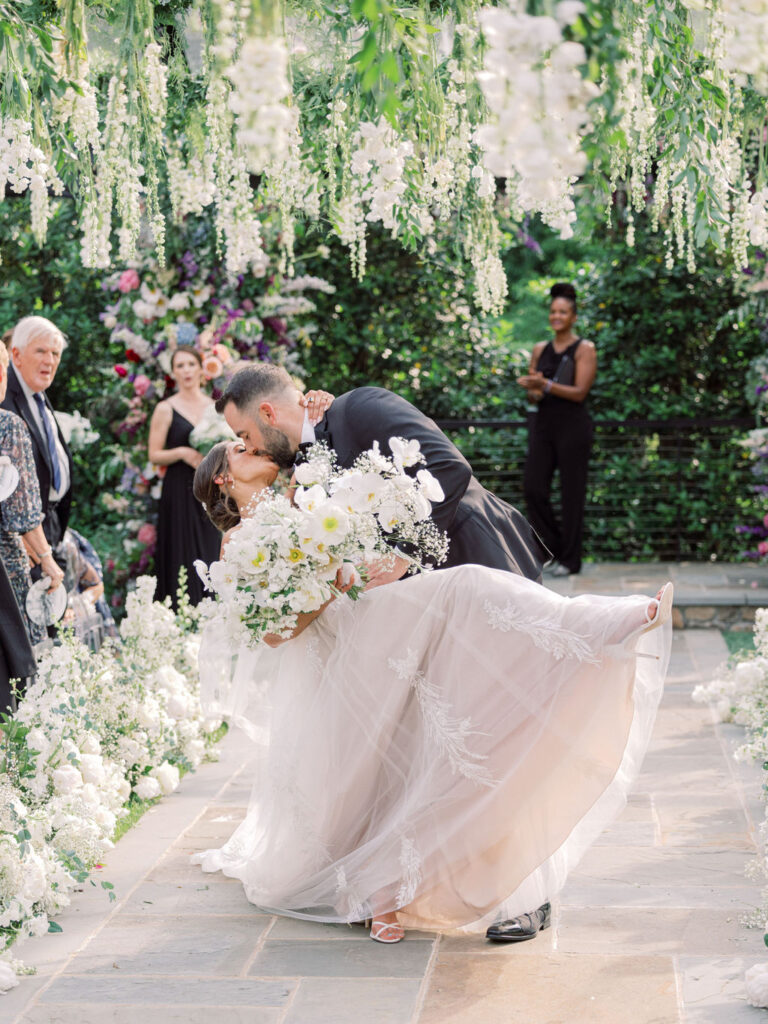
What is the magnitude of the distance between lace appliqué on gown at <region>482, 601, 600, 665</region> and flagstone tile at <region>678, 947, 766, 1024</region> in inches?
33.6

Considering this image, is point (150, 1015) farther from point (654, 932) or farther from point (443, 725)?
point (654, 932)

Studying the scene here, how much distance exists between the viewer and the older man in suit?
18.7ft

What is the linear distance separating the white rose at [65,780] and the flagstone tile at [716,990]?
2.05 meters

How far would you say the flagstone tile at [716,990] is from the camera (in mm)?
3131

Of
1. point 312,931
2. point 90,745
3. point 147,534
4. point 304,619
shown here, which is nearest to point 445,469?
point 304,619

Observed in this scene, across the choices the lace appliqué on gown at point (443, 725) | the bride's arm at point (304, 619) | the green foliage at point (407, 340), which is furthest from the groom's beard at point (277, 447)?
the green foliage at point (407, 340)

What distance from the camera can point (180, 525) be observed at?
7.89 meters

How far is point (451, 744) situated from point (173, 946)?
1.00 metres

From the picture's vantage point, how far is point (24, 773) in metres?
4.28

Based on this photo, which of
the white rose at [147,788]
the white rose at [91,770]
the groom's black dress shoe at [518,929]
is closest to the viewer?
the groom's black dress shoe at [518,929]

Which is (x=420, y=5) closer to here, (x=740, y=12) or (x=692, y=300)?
(x=740, y=12)

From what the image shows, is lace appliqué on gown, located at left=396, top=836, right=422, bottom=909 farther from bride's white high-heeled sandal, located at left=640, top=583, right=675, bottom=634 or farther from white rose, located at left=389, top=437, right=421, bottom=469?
white rose, located at left=389, top=437, right=421, bottom=469

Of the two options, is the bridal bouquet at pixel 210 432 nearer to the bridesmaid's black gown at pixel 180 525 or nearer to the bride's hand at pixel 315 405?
the bridesmaid's black gown at pixel 180 525

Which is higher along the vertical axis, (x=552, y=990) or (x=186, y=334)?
(x=186, y=334)
